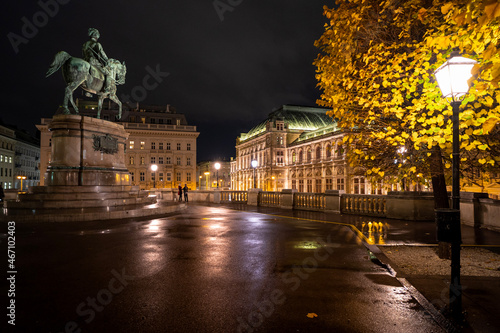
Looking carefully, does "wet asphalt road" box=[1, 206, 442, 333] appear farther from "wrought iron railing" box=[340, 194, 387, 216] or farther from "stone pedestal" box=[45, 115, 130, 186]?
"wrought iron railing" box=[340, 194, 387, 216]

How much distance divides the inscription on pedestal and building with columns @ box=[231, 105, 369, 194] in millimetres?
48369

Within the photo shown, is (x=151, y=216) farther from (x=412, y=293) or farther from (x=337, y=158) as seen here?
(x=337, y=158)

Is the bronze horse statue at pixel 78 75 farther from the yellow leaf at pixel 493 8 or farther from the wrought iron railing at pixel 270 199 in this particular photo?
the yellow leaf at pixel 493 8

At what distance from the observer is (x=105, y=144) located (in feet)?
52.0

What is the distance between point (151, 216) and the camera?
14.3m

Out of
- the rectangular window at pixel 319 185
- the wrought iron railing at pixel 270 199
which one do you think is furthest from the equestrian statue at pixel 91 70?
the rectangular window at pixel 319 185

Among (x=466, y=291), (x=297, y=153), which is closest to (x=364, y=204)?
(x=466, y=291)

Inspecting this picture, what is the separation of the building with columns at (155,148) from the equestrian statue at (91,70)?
181 feet

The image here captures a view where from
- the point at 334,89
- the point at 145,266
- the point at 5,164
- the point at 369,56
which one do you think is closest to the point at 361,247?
the point at 334,89

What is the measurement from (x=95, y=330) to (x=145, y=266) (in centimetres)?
260

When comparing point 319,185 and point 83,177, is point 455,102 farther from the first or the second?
point 319,185

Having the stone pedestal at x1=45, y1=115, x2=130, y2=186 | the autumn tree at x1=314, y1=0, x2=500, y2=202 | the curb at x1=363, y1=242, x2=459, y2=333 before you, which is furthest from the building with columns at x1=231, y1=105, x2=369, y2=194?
the curb at x1=363, y1=242, x2=459, y2=333

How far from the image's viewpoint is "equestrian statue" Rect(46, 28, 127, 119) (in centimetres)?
1461

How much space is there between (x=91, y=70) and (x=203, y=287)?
15.3 metres
